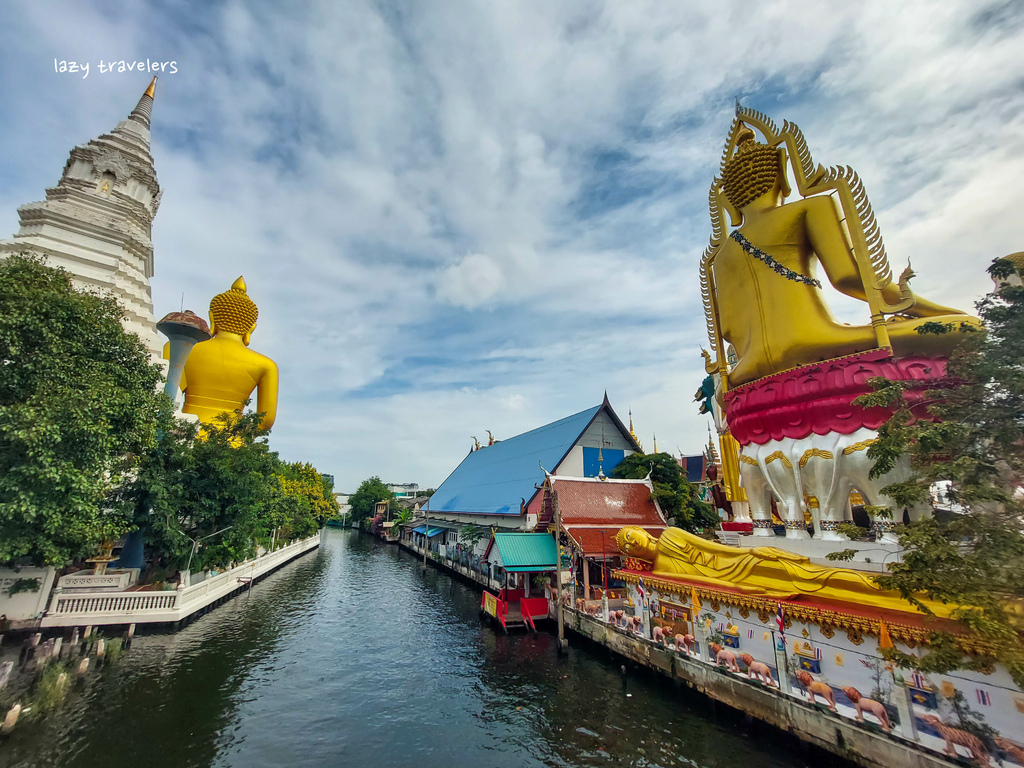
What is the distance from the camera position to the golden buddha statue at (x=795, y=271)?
13.1 metres

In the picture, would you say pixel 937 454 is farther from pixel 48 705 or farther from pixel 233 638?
pixel 233 638

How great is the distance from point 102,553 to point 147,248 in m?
18.6

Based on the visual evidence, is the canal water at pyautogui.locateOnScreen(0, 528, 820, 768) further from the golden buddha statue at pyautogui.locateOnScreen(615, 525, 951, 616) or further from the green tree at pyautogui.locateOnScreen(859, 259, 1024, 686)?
the green tree at pyautogui.locateOnScreen(859, 259, 1024, 686)

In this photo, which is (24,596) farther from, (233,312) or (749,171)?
(749,171)

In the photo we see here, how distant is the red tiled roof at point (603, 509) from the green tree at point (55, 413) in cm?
1598

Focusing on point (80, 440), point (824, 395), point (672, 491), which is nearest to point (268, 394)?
point (80, 440)

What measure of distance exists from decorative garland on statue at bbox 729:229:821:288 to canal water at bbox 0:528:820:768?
1214cm

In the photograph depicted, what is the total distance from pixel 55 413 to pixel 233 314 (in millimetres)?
15103


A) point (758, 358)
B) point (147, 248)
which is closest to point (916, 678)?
point (758, 358)

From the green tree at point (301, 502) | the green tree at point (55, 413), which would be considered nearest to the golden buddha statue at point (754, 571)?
the green tree at point (55, 413)

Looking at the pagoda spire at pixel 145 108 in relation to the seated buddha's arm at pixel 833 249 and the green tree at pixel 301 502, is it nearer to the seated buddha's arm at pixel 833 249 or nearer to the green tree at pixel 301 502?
the green tree at pixel 301 502

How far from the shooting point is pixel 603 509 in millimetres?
22594

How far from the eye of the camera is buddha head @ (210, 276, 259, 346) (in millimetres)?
25344

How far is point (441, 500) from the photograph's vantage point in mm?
39406
